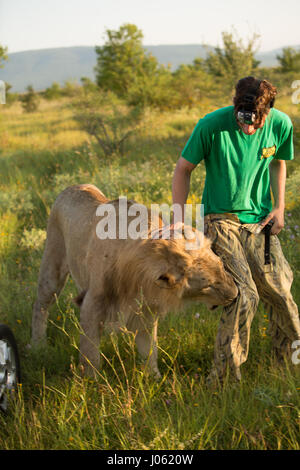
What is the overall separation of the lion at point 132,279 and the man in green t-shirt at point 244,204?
0.20 m

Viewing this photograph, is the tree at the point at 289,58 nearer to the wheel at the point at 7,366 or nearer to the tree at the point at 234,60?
the tree at the point at 234,60

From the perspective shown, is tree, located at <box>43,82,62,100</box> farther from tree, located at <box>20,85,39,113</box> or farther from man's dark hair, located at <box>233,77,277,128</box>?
man's dark hair, located at <box>233,77,277,128</box>

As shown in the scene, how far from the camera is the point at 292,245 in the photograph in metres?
5.84

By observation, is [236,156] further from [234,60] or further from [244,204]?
[234,60]

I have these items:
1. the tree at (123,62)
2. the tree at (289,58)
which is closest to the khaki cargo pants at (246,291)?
the tree at (123,62)

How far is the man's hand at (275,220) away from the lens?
367 centimetres

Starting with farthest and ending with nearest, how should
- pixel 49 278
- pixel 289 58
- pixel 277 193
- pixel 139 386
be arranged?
pixel 289 58 < pixel 49 278 < pixel 277 193 < pixel 139 386

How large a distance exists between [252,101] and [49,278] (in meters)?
2.74

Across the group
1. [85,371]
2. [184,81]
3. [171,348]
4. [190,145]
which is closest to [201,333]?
[171,348]

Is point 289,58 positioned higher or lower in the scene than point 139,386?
higher

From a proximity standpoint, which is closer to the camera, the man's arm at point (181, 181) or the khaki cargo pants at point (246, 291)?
the khaki cargo pants at point (246, 291)

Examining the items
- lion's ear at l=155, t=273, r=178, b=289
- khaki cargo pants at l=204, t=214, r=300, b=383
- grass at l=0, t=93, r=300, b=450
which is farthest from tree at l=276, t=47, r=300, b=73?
lion's ear at l=155, t=273, r=178, b=289

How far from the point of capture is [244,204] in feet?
11.9

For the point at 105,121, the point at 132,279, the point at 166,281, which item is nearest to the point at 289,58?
the point at 105,121
